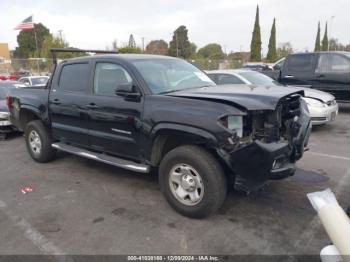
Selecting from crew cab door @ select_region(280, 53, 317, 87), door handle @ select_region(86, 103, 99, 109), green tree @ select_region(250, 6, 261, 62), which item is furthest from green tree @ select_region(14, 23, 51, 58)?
door handle @ select_region(86, 103, 99, 109)

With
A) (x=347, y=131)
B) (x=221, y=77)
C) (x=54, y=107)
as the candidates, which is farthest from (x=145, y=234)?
(x=347, y=131)

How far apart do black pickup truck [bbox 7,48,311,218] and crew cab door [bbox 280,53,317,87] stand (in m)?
6.07

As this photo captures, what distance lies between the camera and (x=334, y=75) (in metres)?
9.41

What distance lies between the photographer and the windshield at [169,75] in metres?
4.09

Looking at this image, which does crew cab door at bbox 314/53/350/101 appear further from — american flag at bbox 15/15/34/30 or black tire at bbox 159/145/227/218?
american flag at bbox 15/15/34/30

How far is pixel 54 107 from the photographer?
5.17m

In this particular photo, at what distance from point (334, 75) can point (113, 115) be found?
773 cm

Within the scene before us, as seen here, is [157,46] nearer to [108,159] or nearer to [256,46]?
[256,46]

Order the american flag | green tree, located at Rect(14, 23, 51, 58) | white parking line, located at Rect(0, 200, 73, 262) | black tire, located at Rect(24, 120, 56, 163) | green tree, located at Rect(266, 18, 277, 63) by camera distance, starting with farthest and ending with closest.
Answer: green tree, located at Rect(14, 23, 51, 58), green tree, located at Rect(266, 18, 277, 63), the american flag, black tire, located at Rect(24, 120, 56, 163), white parking line, located at Rect(0, 200, 73, 262)

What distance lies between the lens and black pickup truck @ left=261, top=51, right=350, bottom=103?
9359mm

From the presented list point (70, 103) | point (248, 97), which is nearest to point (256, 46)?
point (70, 103)

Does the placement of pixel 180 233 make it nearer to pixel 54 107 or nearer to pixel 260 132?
pixel 260 132

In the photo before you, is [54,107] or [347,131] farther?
[347,131]

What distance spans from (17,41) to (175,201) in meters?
84.0
